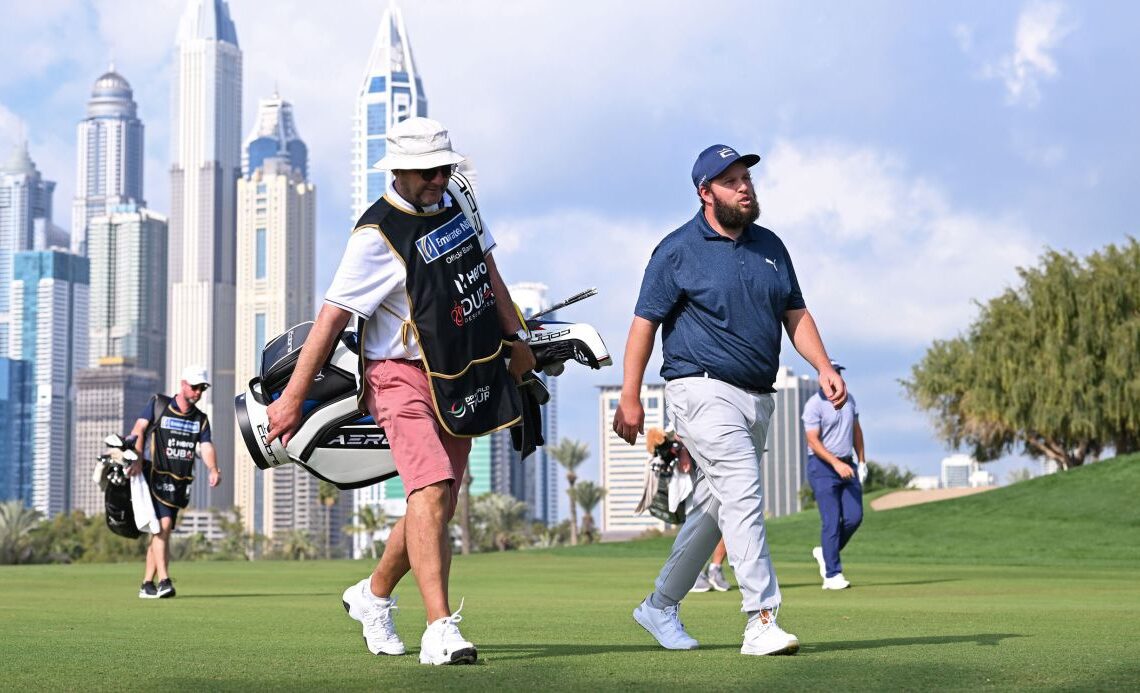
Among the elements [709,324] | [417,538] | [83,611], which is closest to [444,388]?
[417,538]

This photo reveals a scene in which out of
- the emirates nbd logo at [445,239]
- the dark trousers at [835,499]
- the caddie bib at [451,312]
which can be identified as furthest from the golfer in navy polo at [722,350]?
the dark trousers at [835,499]

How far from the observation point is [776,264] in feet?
24.3

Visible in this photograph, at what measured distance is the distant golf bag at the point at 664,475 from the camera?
1666 centimetres

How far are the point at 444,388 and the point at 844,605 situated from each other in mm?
6510

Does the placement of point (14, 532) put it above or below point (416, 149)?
below

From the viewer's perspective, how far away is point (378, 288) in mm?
6598

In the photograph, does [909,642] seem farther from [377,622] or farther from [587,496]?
[587,496]

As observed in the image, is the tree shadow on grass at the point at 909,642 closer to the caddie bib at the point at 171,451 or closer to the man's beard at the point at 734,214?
the man's beard at the point at 734,214

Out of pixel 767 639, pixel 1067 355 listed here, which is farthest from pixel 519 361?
pixel 1067 355

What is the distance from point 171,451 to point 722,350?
8.71 metres

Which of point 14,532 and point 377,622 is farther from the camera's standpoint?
point 14,532

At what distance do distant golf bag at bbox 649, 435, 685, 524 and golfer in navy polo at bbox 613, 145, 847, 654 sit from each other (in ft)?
29.7

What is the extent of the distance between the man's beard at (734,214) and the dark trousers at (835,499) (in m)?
7.94

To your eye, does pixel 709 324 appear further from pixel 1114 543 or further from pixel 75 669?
pixel 1114 543
